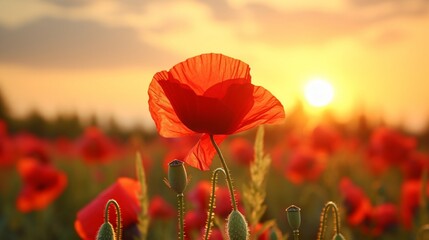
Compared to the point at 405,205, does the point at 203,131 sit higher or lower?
higher

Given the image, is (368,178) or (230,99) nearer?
(230,99)

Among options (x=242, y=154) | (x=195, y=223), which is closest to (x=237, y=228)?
(x=195, y=223)

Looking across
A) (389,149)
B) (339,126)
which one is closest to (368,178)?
(389,149)

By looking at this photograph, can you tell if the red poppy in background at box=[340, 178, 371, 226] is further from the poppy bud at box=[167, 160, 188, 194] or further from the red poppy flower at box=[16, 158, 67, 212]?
the poppy bud at box=[167, 160, 188, 194]

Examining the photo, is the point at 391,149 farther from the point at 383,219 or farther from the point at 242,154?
the point at 383,219

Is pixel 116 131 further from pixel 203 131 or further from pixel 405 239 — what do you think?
pixel 203 131

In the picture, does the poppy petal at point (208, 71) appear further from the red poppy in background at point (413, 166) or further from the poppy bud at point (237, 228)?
the red poppy in background at point (413, 166)
